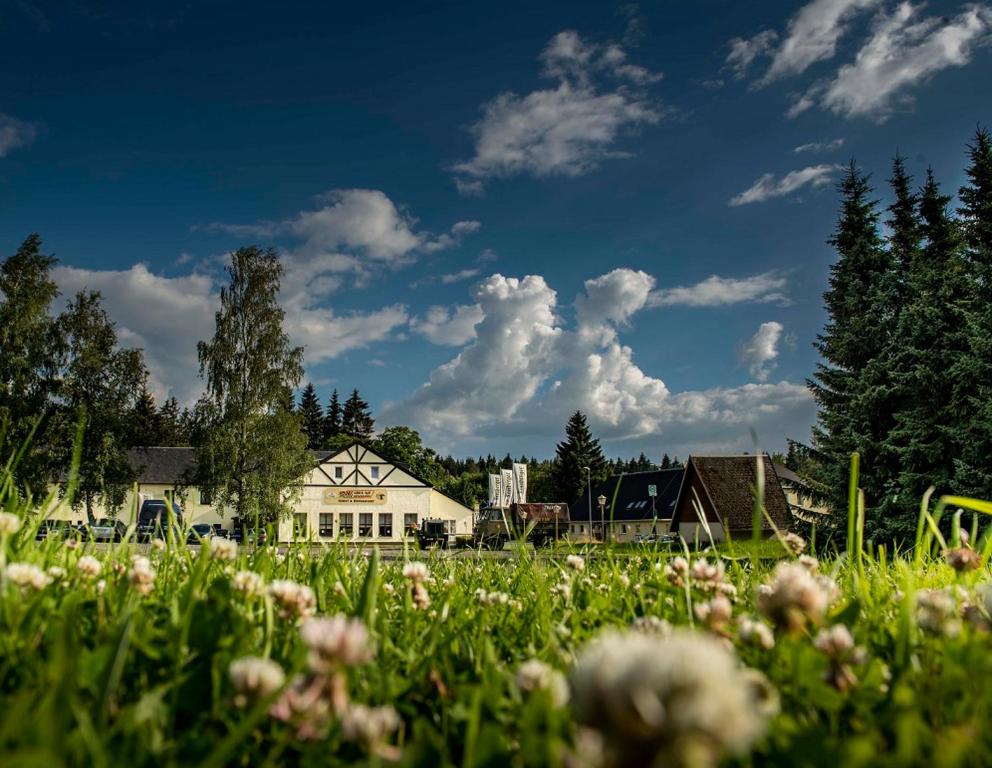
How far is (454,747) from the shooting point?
3.64ft

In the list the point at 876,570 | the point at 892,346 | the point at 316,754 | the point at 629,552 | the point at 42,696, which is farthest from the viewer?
the point at 892,346

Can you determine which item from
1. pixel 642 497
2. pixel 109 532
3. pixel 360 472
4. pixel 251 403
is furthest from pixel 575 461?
pixel 109 532

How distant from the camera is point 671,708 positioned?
1.74 feet

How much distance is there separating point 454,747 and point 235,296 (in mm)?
37104

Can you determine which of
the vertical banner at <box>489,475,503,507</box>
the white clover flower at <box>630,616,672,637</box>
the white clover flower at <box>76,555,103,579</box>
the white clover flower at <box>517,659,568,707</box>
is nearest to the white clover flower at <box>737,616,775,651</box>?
the white clover flower at <box>630,616,672,637</box>

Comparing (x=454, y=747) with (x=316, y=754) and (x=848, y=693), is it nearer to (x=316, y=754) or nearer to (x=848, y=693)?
(x=316, y=754)

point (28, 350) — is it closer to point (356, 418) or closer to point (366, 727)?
point (366, 727)

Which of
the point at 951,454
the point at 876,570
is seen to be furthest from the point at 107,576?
the point at 951,454

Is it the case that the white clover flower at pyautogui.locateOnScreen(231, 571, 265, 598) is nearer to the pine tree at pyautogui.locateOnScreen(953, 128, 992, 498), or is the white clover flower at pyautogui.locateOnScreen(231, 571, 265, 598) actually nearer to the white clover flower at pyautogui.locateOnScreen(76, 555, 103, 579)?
the white clover flower at pyautogui.locateOnScreen(76, 555, 103, 579)

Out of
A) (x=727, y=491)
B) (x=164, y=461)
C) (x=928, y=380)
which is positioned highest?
(x=928, y=380)

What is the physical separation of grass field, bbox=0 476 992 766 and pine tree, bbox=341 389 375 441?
110 meters

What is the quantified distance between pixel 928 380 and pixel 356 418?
96004 millimetres

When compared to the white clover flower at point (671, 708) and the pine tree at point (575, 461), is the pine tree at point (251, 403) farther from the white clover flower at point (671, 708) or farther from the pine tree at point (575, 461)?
the pine tree at point (575, 461)

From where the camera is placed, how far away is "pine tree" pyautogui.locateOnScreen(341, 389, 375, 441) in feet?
361
